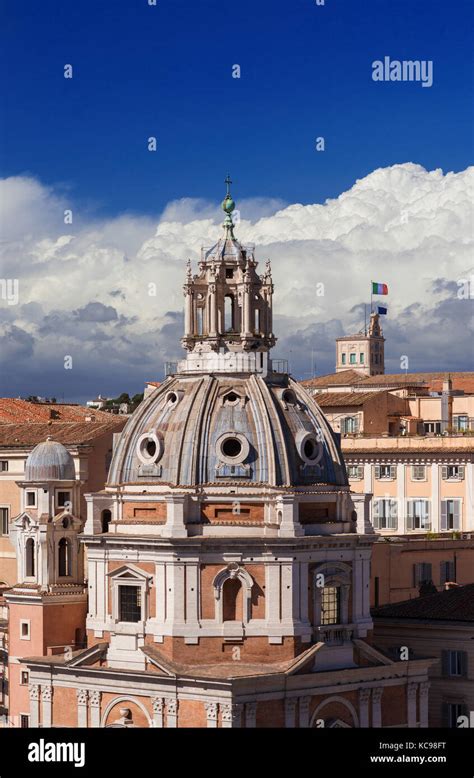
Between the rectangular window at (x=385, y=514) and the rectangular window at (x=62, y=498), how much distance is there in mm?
18092

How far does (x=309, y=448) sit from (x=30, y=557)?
34.7 ft

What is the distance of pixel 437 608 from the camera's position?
82.9 meters

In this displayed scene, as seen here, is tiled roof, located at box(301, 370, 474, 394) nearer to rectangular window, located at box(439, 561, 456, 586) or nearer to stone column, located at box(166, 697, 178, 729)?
rectangular window, located at box(439, 561, 456, 586)

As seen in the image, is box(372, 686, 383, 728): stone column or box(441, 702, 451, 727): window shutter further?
box(441, 702, 451, 727): window shutter

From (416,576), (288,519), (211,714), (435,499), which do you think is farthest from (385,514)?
(211,714)

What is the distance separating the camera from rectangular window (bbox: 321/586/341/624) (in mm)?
79125

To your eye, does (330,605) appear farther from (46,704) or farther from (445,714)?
(46,704)

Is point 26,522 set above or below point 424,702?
above

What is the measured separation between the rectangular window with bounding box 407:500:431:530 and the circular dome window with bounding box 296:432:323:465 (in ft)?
61.9

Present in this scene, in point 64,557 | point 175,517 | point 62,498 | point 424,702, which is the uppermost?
point 62,498

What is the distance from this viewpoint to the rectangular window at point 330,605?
260 ft

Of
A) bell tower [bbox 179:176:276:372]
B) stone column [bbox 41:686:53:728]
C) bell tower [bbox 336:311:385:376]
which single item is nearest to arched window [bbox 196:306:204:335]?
bell tower [bbox 179:176:276:372]
